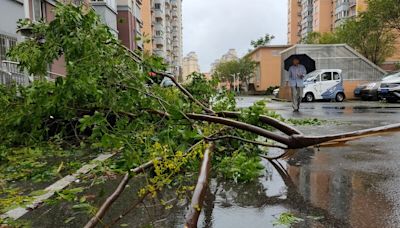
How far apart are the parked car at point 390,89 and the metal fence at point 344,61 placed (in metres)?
5.26

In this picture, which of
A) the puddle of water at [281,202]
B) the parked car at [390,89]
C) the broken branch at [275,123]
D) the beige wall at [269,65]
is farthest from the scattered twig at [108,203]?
the beige wall at [269,65]

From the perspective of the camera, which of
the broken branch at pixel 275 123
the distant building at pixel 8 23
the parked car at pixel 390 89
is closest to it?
the broken branch at pixel 275 123

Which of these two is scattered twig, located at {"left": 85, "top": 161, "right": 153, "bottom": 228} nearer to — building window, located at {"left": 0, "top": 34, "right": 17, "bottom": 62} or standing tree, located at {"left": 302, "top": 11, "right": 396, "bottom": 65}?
building window, located at {"left": 0, "top": 34, "right": 17, "bottom": 62}

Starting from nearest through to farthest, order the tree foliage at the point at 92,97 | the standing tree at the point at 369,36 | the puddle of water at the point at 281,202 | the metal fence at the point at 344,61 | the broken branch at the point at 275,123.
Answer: the puddle of water at the point at 281,202 → the tree foliage at the point at 92,97 → the broken branch at the point at 275,123 → the metal fence at the point at 344,61 → the standing tree at the point at 369,36

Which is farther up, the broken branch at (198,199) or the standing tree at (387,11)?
the standing tree at (387,11)

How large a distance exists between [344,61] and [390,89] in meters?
6.46

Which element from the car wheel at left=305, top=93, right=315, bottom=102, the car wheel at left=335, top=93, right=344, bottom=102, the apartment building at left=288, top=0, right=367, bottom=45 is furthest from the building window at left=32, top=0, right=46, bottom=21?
the apartment building at left=288, top=0, right=367, bottom=45

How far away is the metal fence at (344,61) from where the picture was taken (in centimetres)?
2684

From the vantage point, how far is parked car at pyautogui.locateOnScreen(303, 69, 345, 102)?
2441 cm

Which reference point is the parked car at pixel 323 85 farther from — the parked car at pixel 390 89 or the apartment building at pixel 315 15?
the apartment building at pixel 315 15

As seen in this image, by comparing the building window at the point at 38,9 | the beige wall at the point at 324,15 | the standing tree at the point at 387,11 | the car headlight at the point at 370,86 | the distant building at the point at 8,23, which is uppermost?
the beige wall at the point at 324,15

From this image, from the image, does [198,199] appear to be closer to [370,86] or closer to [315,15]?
[370,86]

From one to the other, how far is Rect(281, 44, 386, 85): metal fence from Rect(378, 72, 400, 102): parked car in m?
5.26

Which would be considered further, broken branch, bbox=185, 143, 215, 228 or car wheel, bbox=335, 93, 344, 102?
car wheel, bbox=335, 93, 344, 102
